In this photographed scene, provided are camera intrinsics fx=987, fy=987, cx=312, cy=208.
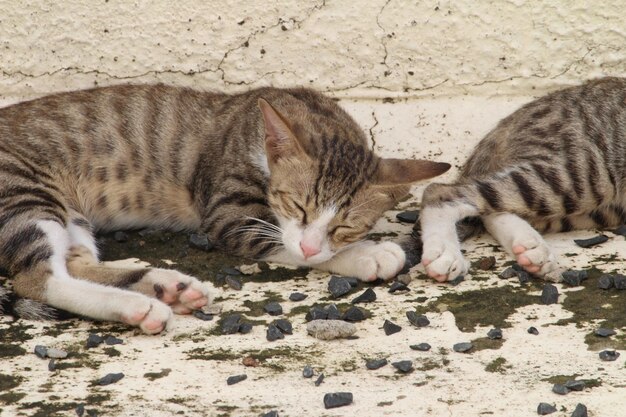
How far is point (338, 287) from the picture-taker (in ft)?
16.5

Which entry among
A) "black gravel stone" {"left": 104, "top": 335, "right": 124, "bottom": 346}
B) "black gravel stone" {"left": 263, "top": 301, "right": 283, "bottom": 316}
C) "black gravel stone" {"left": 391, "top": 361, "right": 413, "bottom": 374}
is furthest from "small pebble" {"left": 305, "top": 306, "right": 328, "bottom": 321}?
"black gravel stone" {"left": 104, "top": 335, "right": 124, "bottom": 346}

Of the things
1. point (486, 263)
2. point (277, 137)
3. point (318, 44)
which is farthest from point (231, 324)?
point (318, 44)

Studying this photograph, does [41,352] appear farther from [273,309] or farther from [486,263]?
[486,263]

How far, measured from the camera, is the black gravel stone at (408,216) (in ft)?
20.3

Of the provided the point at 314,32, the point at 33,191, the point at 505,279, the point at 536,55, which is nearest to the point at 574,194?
the point at 505,279

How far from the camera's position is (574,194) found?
224 inches

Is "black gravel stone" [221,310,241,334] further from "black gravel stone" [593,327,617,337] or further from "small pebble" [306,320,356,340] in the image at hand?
"black gravel stone" [593,327,617,337]

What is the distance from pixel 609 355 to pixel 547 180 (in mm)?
1738

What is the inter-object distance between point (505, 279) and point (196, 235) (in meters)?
1.81

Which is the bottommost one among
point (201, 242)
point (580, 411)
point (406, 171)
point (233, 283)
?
point (580, 411)

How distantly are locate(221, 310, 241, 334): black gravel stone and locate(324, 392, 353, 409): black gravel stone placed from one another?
0.86 meters

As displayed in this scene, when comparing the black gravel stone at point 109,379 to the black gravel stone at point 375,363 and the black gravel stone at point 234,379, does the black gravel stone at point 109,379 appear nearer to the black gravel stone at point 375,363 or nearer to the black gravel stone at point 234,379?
the black gravel stone at point 234,379

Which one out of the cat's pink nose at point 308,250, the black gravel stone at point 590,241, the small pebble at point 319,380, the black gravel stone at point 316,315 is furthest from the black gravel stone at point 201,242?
the black gravel stone at point 590,241

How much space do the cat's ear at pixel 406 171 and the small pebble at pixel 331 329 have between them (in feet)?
3.34
